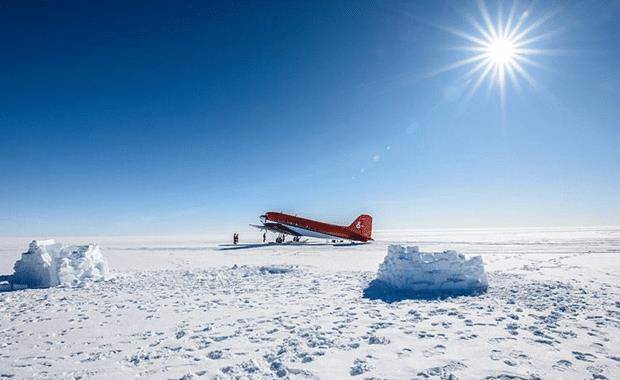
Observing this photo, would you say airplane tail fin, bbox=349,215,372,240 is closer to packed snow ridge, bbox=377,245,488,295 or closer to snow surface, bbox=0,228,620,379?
snow surface, bbox=0,228,620,379

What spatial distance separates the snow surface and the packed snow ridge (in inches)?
32.6

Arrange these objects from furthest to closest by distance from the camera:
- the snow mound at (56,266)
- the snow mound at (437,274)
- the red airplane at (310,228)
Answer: the red airplane at (310,228) < the snow mound at (56,266) < the snow mound at (437,274)

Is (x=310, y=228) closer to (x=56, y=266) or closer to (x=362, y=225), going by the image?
(x=362, y=225)

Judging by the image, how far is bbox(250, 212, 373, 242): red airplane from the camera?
41875mm

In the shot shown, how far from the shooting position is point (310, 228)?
4203 centimetres

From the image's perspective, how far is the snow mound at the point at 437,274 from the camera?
11.5m

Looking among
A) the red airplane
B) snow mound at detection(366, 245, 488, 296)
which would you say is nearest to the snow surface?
snow mound at detection(366, 245, 488, 296)

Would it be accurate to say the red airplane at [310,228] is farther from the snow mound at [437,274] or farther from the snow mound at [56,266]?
the snow mound at [437,274]

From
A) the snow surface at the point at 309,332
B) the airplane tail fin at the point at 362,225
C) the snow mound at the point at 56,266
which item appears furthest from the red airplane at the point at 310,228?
the snow surface at the point at 309,332

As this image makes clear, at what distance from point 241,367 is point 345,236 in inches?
1463

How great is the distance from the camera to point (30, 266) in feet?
45.1

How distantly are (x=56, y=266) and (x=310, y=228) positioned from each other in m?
30.3

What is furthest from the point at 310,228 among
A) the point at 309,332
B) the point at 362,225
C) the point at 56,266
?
the point at 309,332

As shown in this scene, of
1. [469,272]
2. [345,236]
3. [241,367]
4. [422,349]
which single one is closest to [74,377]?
[241,367]
